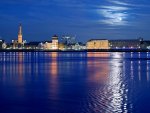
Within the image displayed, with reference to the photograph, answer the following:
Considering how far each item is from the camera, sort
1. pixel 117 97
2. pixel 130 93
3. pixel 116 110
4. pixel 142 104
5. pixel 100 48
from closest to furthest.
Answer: pixel 116 110 < pixel 142 104 < pixel 117 97 < pixel 130 93 < pixel 100 48

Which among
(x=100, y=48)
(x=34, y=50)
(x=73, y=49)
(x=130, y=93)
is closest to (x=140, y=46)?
(x=100, y=48)

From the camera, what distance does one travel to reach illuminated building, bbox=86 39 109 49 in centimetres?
14325

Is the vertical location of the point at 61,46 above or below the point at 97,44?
below

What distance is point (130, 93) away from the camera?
14016 millimetres

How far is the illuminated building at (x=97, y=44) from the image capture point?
143250mm

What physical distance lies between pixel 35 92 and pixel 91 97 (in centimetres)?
257

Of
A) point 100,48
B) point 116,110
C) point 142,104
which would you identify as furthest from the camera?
point 100,48

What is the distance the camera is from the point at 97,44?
143 meters

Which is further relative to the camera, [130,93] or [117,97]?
[130,93]

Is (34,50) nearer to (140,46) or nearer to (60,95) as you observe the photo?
(140,46)

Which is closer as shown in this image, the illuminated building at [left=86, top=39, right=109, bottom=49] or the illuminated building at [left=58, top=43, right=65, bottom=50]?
the illuminated building at [left=86, top=39, right=109, bottom=49]

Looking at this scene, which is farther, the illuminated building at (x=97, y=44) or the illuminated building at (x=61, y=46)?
the illuminated building at (x=61, y=46)

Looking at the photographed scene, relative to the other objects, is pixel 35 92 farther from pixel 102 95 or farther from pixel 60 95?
pixel 102 95

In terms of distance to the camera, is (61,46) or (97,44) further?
(61,46)
